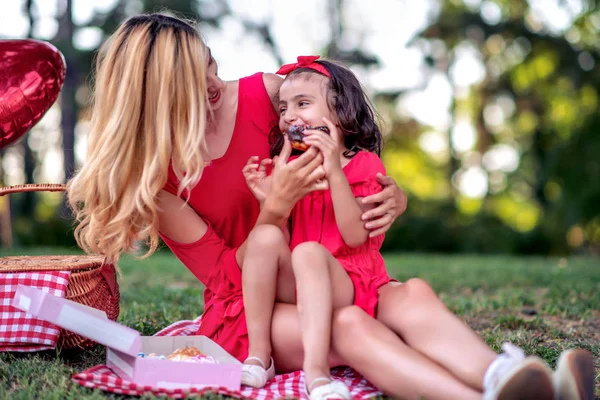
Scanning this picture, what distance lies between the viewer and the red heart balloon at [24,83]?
129 inches

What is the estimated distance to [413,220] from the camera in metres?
11.9

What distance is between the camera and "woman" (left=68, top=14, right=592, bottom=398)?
2.00 meters

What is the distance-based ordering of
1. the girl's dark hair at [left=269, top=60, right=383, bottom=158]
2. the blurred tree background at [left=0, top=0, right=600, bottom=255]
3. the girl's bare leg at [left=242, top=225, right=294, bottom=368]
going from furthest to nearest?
the blurred tree background at [left=0, top=0, right=600, bottom=255] < the girl's dark hair at [left=269, top=60, right=383, bottom=158] < the girl's bare leg at [left=242, top=225, right=294, bottom=368]

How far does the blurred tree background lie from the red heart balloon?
3.76 meters

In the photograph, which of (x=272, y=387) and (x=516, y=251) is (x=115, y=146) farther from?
(x=516, y=251)

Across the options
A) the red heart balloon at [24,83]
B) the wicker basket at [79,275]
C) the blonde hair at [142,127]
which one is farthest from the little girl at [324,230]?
the red heart balloon at [24,83]

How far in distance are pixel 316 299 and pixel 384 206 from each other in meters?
0.50

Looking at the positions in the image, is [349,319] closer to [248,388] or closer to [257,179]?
[248,388]

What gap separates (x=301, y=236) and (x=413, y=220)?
31.8 ft

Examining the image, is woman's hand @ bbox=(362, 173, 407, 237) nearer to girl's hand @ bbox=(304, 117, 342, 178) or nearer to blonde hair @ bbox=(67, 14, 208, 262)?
girl's hand @ bbox=(304, 117, 342, 178)

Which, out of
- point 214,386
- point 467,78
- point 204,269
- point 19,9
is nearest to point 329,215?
point 204,269

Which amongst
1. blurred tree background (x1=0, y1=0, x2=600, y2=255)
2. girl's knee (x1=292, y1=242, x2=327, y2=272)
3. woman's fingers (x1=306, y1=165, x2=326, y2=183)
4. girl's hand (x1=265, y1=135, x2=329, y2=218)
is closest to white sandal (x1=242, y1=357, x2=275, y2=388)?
girl's knee (x1=292, y1=242, x2=327, y2=272)

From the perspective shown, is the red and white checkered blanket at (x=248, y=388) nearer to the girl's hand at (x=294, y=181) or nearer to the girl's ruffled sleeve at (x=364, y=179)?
Result: the girl's hand at (x=294, y=181)

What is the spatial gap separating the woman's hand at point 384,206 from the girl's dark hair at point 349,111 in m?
0.24
